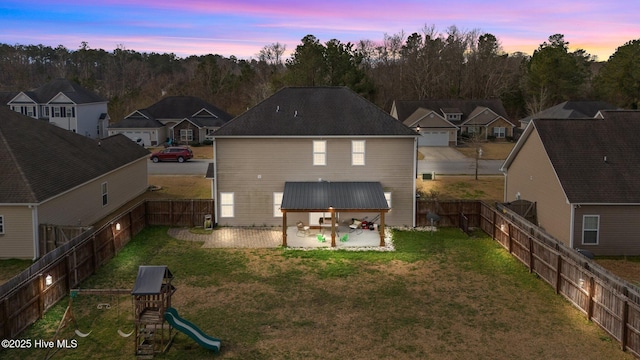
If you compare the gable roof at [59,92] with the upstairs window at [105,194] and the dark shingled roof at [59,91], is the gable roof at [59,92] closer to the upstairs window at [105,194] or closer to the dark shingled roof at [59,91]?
the dark shingled roof at [59,91]

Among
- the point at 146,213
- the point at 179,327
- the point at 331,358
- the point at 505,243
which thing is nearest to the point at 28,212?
the point at 146,213

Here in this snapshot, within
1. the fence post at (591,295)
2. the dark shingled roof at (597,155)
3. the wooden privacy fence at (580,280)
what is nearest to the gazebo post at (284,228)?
the wooden privacy fence at (580,280)

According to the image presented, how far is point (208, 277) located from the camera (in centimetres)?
2081

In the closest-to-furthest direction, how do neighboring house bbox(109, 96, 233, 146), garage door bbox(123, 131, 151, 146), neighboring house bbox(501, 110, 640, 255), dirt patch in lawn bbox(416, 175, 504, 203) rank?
neighboring house bbox(501, 110, 640, 255) < dirt patch in lawn bbox(416, 175, 504, 203) < garage door bbox(123, 131, 151, 146) < neighboring house bbox(109, 96, 233, 146)

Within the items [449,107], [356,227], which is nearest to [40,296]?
[356,227]

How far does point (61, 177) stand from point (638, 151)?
2683cm

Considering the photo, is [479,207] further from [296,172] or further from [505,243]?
[296,172]

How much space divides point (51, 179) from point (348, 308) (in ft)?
48.5

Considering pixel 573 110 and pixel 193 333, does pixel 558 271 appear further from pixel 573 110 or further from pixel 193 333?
pixel 573 110

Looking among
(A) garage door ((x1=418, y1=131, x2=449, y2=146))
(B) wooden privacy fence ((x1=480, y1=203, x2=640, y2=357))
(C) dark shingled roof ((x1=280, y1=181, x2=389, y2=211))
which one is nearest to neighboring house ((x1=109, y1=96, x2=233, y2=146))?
(A) garage door ((x1=418, y1=131, x2=449, y2=146))

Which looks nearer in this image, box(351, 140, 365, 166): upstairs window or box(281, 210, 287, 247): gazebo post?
box(281, 210, 287, 247): gazebo post

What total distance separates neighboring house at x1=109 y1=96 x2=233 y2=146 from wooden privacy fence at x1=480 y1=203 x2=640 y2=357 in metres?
43.9

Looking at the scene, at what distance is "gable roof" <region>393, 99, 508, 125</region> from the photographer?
7056 cm

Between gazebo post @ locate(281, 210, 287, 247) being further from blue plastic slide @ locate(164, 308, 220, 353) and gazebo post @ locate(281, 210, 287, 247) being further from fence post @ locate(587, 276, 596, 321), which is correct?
fence post @ locate(587, 276, 596, 321)
